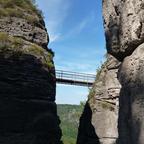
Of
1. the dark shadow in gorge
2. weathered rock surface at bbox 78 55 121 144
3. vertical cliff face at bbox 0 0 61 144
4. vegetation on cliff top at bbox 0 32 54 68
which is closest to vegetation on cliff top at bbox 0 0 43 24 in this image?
vertical cliff face at bbox 0 0 61 144

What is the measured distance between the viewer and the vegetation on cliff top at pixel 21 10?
82.5ft

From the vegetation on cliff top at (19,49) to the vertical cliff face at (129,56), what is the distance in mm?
18881

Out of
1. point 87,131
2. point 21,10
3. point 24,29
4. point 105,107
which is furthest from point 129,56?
point 21,10

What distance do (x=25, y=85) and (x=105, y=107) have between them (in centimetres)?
540

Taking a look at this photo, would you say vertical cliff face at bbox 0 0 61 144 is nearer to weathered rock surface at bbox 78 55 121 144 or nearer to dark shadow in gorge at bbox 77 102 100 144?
dark shadow in gorge at bbox 77 102 100 144

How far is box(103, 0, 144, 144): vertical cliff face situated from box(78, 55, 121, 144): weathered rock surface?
1933 cm

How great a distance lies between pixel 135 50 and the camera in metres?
4.09

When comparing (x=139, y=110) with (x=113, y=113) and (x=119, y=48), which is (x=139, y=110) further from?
(x=113, y=113)

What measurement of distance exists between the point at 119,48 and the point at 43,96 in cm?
1895

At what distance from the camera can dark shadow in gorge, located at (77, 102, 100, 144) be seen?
2473 centimetres

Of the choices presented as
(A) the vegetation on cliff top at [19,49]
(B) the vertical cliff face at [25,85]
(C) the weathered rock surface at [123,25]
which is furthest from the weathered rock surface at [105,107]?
(C) the weathered rock surface at [123,25]

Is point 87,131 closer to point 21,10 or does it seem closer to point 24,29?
point 24,29

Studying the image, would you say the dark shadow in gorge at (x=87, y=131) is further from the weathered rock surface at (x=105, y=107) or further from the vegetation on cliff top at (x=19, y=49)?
the vegetation on cliff top at (x=19, y=49)

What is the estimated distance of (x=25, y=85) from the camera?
2245 cm
